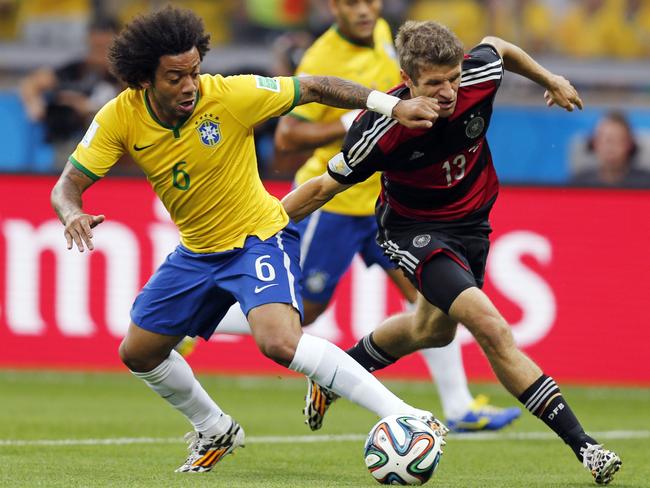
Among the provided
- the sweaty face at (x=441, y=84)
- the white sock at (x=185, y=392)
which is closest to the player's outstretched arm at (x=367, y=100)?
the sweaty face at (x=441, y=84)

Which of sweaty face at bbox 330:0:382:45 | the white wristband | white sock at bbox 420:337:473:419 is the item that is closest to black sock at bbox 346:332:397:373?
white sock at bbox 420:337:473:419

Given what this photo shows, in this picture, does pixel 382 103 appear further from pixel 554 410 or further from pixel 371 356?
pixel 371 356

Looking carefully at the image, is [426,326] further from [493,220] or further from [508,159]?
[508,159]

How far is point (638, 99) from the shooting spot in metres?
13.7

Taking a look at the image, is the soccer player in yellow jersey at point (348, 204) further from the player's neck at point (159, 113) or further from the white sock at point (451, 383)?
the player's neck at point (159, 113)

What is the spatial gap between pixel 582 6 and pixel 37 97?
219 inches

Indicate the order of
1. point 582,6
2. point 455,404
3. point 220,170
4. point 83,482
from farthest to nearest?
point 582,6, point 455,404, point 220,170, point 83,482

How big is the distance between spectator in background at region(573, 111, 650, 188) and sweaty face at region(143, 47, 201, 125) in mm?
6242

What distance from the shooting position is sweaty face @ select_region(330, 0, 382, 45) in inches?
359

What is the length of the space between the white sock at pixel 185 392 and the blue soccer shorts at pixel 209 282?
203 millimetres

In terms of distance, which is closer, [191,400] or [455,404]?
[191,400]

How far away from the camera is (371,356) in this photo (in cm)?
786

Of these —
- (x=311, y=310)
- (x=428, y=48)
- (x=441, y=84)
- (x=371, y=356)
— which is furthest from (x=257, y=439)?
(x=428, y=48)

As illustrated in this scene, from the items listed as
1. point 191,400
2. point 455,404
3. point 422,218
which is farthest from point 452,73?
point 455,404
